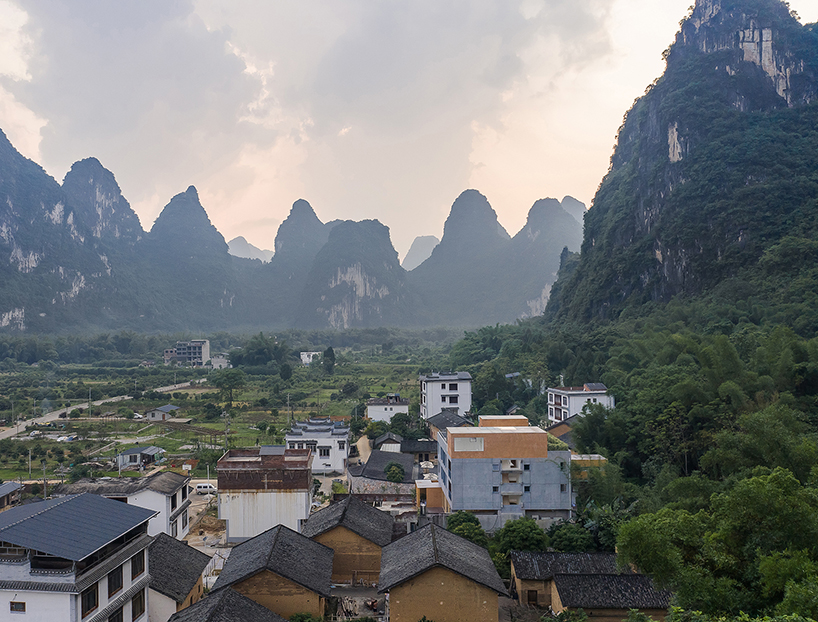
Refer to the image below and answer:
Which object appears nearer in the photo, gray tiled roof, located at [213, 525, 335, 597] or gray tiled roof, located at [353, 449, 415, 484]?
gray tiled roof, located at [213, 525, 335, 597]

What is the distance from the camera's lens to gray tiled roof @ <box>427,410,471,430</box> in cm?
2727

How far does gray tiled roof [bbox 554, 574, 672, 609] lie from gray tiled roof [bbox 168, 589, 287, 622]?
17.5 ft

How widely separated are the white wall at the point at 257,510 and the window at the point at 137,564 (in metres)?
5.89

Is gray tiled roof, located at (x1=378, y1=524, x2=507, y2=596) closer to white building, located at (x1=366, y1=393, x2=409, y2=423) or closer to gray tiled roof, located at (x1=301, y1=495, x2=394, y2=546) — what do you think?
gray tiled roof, located at (x1=301, y1=495, x2=394, y2=546)

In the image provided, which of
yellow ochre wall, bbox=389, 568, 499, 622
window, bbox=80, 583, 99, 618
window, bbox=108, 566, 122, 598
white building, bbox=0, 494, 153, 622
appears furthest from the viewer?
yellow ochre wall, bbox=389, 568, 499, 622

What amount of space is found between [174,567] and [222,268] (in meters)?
125

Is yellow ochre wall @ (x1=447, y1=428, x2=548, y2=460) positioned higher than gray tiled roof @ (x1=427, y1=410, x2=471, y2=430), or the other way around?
yellow ochre wall @ (x1=447, y1=428, x2=548, y2=460)

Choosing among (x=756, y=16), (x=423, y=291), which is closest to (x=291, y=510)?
(x=756, y=16)

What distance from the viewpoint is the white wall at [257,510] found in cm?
1568

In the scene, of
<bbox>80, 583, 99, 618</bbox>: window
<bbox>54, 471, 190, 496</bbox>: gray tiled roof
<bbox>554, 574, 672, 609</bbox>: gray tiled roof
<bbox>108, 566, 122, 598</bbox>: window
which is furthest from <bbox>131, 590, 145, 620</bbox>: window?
<bbox>554, 574, 672, 609</bbox>: gray tiled roof

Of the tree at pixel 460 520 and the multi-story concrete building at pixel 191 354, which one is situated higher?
the multi-story concrete building at pixel 191 354

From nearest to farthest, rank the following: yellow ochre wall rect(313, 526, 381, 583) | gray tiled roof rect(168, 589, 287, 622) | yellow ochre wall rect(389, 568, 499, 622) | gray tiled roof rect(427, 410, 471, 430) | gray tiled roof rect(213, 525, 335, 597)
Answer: gray tiled roof rect(168, 589, 287, 622), yellow ochre wall rect(389, 568, 499, 622), gray tiled roof rect(213, 525, 335, 597), yellow ochre wall rect(313, 526, 381, 583), gray tiled roof rect(427, 410, 471, 430)

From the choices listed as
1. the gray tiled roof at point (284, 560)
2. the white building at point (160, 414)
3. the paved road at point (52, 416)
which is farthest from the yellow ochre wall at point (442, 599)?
the white building at point (160, 414)

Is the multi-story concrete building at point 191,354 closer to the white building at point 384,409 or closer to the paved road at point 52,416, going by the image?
the paved road at point 52,416
